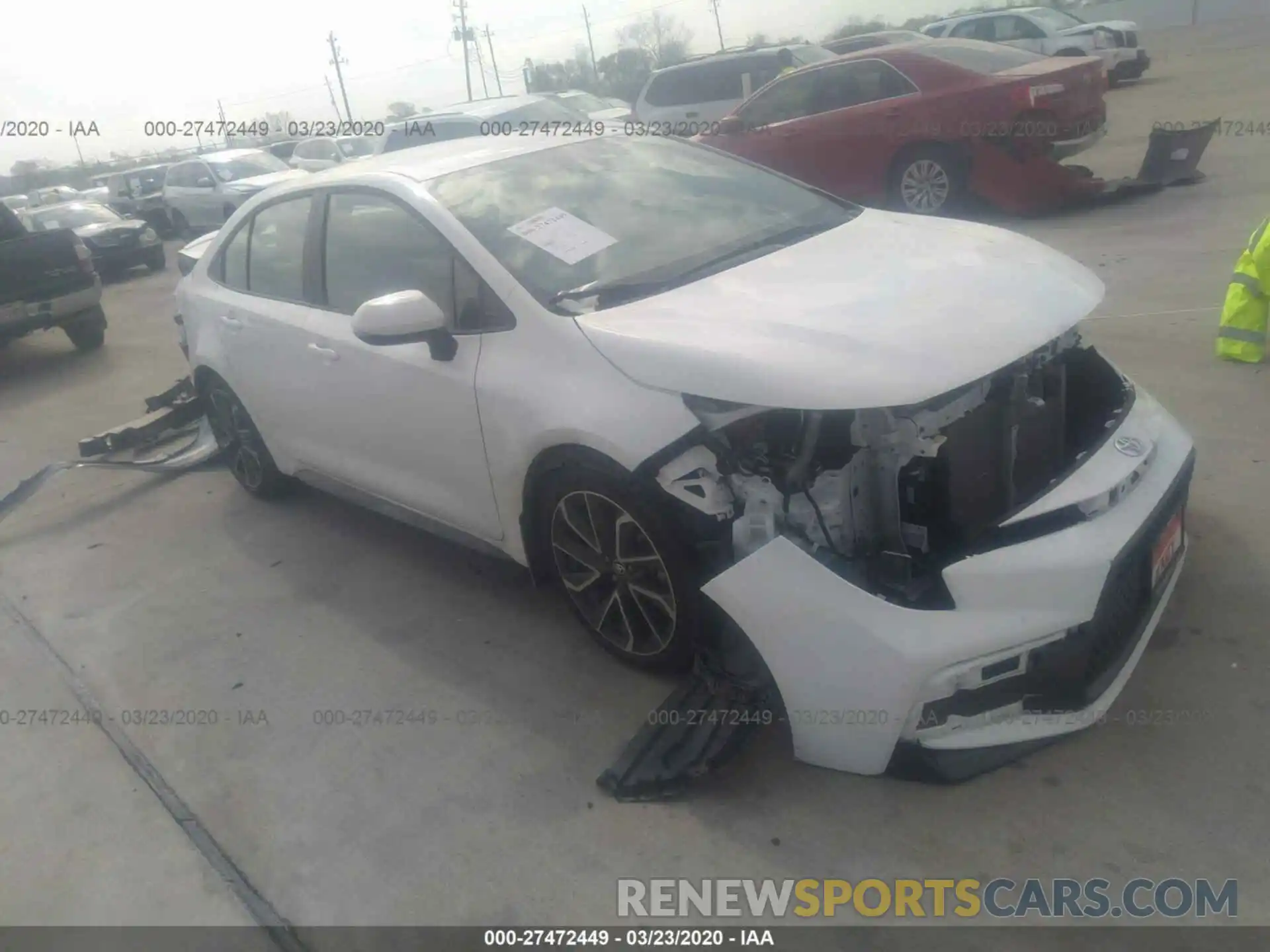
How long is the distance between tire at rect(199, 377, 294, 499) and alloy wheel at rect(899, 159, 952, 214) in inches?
242

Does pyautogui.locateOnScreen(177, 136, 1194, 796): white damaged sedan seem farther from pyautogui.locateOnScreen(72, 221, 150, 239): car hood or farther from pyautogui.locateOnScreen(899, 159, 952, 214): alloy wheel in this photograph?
pyautogui.locateOnScreen(72, 221, 150, 239): car hood

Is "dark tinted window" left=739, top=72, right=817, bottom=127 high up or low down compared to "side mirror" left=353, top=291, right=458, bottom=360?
up

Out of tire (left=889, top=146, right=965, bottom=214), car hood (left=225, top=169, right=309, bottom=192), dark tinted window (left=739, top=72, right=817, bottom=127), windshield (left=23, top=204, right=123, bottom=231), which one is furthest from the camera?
car hood (left=225, top=169, right=309, bottom=192)

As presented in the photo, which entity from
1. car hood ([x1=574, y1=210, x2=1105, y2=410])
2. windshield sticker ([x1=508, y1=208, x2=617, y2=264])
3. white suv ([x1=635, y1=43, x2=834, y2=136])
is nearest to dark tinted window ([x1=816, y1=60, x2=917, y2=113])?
white suv ([x1=635, y1=43, x2=834, y2=136])

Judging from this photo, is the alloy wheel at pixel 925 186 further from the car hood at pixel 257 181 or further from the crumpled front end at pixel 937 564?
the car hood at pixel 257 181

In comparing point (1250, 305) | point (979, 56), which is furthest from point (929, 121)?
point (1250, 305)

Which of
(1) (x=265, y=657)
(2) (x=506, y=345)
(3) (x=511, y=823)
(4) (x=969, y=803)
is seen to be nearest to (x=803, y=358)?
(2) (x=506, y=345)

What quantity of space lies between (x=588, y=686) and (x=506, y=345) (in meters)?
Answer: 1.12

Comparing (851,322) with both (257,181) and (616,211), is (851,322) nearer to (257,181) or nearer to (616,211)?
(616,211)

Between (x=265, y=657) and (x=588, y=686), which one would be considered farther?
(x=265, y=657)

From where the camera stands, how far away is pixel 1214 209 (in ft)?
26.0

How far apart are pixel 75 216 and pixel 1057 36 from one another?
55.5ft

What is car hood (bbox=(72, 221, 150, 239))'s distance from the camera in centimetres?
1387

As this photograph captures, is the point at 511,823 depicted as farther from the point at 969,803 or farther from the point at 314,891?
the point at 969,803
